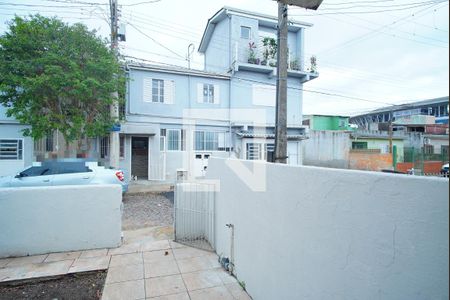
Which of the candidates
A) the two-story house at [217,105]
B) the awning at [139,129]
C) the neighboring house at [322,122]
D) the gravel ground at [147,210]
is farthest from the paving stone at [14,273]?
the neighboring house at [322,122]

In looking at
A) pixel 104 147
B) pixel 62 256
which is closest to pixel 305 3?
pixel 62 256

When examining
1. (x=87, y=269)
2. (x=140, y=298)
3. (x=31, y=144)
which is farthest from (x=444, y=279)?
(x=31, y=144)

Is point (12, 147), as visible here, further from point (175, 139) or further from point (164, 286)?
point (164, 286)

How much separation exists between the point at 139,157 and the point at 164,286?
1040 cm

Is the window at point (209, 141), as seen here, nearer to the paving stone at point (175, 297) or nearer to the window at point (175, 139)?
the window at point (175, 139)

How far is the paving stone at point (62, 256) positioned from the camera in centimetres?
433

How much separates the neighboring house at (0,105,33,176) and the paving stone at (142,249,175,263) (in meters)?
10.2

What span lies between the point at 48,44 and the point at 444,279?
11540 millimetres

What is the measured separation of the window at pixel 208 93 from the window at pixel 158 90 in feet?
7.72

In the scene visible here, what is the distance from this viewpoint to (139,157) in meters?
13.1

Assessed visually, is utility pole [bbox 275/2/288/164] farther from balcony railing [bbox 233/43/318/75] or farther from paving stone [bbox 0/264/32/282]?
balcony railing [bbox 233/43/318/75]

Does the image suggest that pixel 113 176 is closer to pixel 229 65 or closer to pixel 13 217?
pixel 13 217

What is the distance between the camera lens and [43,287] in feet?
12.0

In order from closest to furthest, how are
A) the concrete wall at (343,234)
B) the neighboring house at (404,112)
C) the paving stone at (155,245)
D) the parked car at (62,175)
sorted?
the concrete wall at (343,234) < the paving stone at (155,245) < the parked car at (62,175) < the neighboring house at (404,112)
